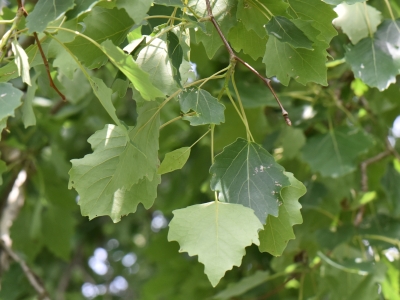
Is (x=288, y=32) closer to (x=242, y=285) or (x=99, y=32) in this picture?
(x=99, y=32)

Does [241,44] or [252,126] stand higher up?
[241,44]

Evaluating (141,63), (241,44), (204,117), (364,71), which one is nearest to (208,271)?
(204,117)

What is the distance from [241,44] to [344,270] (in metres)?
0.84

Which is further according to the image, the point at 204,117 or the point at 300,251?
the point at 300,251

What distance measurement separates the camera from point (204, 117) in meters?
0.94

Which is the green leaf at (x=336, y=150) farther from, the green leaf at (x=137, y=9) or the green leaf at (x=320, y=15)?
the green leaf at (x=137, y=9)

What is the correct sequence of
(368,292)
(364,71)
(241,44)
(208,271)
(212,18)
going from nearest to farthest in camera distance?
(208,271), (212,18), (241,44), (364,71), (368,292)

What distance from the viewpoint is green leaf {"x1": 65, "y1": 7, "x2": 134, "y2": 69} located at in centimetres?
100

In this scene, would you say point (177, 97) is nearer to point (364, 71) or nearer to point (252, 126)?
point (364, 71)

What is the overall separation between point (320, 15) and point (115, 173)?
1.59 feet

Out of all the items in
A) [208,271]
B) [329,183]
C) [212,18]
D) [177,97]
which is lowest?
[329,183]

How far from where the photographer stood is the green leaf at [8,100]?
822 millimetres

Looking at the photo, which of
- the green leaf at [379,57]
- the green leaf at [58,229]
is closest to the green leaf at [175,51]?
the green leaf at [379,57]

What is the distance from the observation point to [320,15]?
3.54 feet
